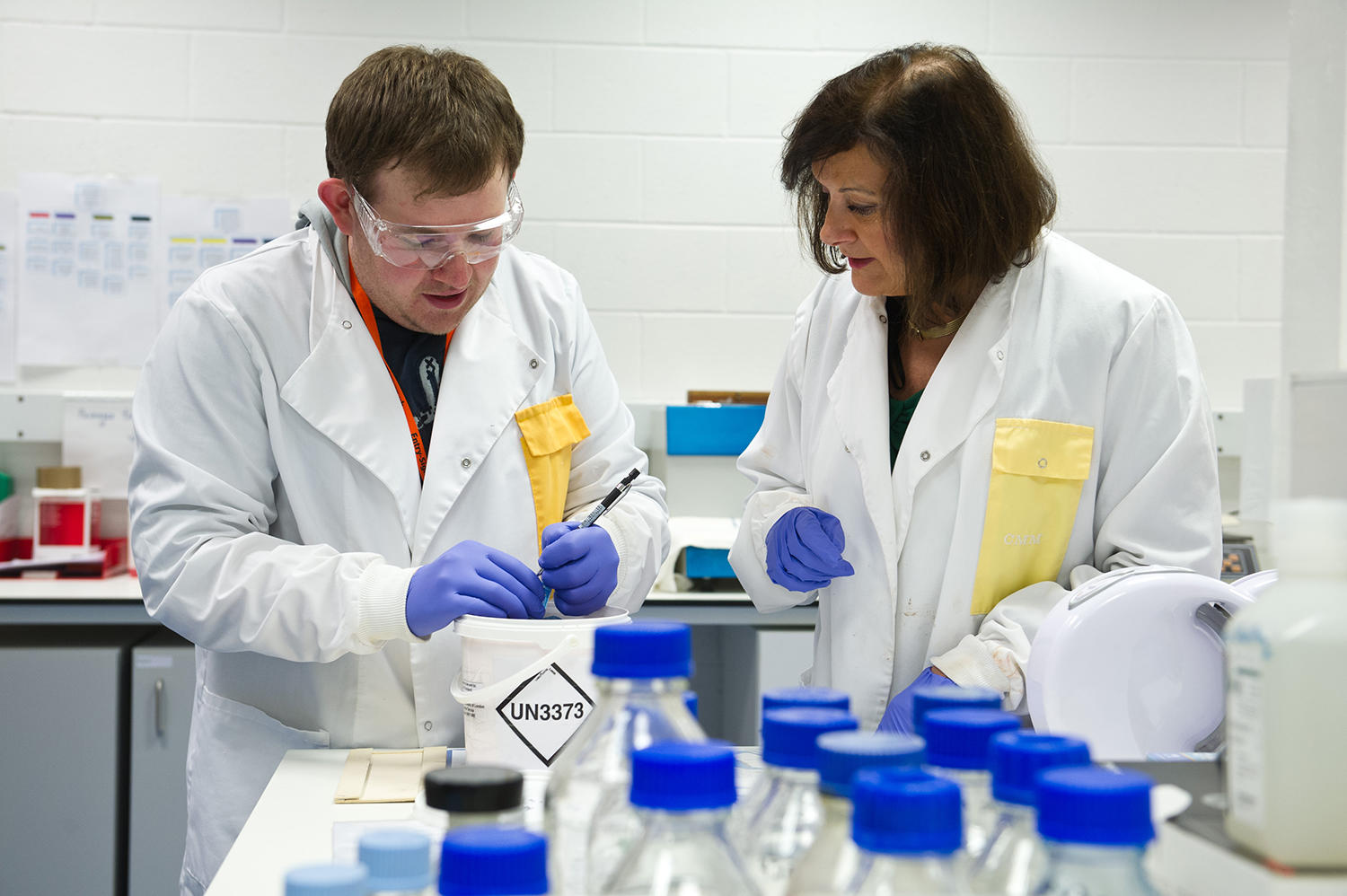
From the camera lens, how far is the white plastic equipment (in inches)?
39.0

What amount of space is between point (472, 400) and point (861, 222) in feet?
1.81

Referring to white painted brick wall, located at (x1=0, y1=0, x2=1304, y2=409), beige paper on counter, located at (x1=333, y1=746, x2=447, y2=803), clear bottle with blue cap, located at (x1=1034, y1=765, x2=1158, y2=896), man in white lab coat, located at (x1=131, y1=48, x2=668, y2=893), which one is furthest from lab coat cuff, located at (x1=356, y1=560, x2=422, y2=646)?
white painted brick wall, located at (x1=0, y1=0, x2=1304, y2=409)

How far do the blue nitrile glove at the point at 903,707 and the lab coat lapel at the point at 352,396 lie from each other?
624 mm

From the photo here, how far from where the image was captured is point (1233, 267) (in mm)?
3340

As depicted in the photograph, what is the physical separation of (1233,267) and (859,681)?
2433 millimetres

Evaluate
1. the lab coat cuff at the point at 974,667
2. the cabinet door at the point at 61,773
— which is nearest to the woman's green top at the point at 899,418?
A: the lab coat cuff at the point at 974,667

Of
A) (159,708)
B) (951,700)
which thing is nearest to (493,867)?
(951,700)

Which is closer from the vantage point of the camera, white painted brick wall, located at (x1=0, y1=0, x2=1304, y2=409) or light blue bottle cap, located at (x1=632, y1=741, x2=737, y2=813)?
light blue bottle cap, located at (x1=632, y1=741, x2=737, y2=813)

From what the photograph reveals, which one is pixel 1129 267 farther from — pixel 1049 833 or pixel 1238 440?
pixel 1049 833

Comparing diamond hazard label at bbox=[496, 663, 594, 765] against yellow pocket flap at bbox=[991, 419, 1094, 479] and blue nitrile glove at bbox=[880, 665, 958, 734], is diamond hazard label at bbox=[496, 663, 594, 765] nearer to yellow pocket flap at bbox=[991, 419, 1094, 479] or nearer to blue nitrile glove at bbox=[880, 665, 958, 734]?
blue nitrile glove at bbox=[880, 665, 958, 734]

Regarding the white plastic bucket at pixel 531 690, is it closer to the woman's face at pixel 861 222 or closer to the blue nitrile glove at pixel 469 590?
the blue nitrile glove at pixel 469 590

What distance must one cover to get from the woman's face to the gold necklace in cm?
6

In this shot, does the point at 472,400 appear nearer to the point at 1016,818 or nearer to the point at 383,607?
the point at 383,607

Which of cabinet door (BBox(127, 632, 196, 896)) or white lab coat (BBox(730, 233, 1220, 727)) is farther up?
white lab coat (BBox(730, 233, 1220, 727))
